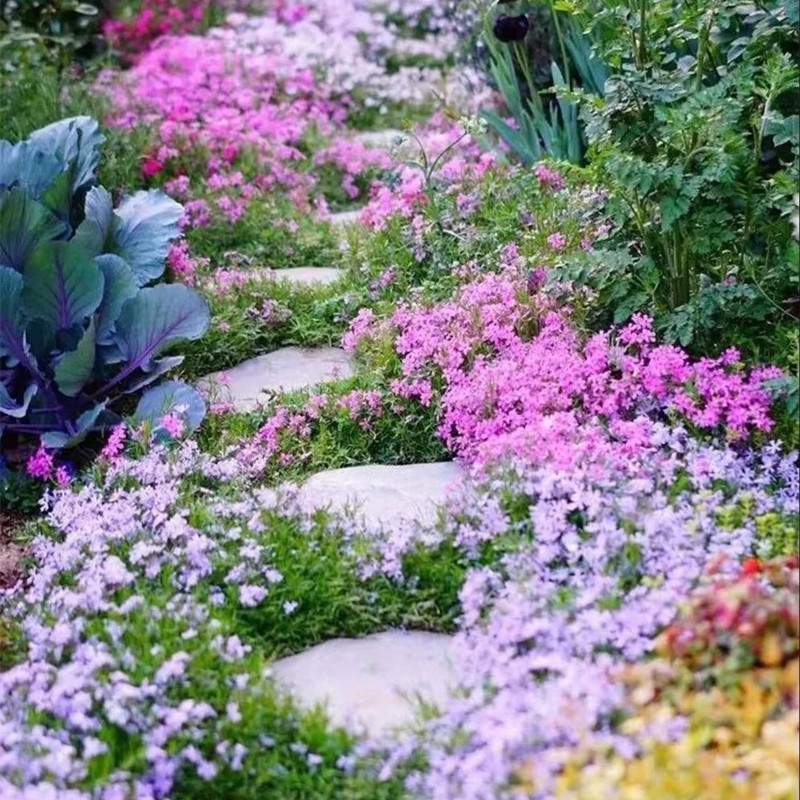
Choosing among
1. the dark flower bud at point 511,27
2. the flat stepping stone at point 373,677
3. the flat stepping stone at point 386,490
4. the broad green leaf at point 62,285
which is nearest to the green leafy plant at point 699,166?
the flat stepping stone at point 386,490

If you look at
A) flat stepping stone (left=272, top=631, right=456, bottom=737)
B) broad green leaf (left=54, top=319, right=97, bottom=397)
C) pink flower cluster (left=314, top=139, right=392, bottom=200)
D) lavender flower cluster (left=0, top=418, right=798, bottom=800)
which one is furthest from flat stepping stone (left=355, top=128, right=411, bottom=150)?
flat stepping stone (left=272, top=631, right=456, bottom=737)

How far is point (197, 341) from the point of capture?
4285 millimetres

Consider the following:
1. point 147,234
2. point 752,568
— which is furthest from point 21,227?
point 752,568

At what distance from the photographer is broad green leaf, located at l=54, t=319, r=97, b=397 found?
3592 millimetres

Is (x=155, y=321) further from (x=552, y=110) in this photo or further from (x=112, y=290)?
(x=552, y=110)

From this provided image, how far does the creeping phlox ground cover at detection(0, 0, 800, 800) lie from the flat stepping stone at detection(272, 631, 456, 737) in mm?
52

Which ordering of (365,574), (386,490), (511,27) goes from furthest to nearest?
(511,27)
(386,490)
(365,574)

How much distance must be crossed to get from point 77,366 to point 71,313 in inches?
7.0

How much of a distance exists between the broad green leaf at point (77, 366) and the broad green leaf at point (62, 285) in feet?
0.31

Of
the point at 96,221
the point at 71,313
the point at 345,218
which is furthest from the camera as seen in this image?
the point at 345,218

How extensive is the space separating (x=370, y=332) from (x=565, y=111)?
152 cm

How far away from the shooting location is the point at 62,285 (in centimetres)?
366

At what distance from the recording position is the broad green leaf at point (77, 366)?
11.8 ft

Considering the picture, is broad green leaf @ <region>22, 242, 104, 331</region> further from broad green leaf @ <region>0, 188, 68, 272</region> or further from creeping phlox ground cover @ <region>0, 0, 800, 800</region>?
creeping phlox ground cover @ <region>0, 0, 800, 800</region>
